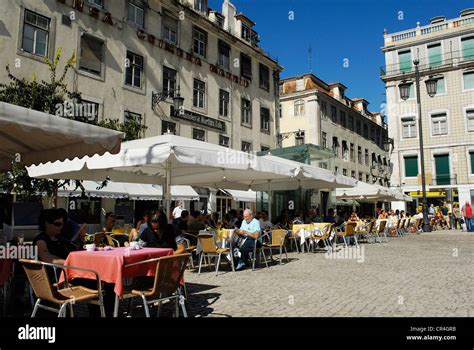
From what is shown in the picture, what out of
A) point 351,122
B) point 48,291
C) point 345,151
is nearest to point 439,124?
point 345,151

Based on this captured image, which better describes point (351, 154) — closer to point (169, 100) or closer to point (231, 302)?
point (169, 100)

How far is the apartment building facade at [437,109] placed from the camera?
1334 inches

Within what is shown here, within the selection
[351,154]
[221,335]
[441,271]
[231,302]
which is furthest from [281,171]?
[351,154]

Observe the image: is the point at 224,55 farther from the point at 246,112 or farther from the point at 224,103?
the point at 246,112

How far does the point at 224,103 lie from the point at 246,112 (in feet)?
8.17

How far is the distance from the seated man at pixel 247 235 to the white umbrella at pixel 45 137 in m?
4.39

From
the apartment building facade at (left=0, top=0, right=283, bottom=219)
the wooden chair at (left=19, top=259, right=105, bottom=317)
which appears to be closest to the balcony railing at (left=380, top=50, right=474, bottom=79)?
the apartment building facade at (left=0, top=0, right=283, bottom=219)

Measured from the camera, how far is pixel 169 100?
2111cm

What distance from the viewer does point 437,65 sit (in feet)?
116

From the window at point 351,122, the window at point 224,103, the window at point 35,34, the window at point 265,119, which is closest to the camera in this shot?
the window at point 35,34

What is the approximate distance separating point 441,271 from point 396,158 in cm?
2986

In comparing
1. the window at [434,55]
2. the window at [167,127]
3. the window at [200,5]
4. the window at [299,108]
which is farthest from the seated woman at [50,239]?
the window at [434,55]

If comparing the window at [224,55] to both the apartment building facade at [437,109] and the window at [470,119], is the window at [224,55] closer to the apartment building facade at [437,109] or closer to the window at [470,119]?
the apartment building facade at [437,109]

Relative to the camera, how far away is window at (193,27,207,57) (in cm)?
2327
